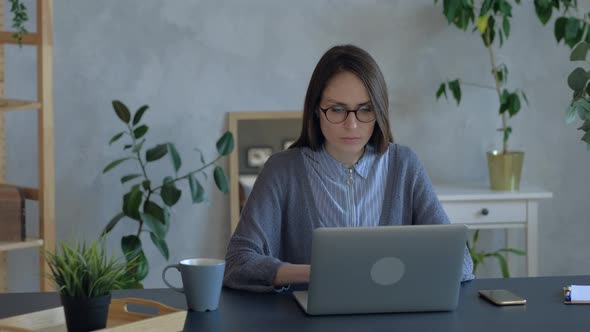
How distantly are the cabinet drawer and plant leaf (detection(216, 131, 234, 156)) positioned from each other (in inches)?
38.6

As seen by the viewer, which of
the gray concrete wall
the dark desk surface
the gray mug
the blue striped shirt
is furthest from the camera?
the gray concrete wall

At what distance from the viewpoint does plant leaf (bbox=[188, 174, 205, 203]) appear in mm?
4090

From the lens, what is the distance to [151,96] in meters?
4.36

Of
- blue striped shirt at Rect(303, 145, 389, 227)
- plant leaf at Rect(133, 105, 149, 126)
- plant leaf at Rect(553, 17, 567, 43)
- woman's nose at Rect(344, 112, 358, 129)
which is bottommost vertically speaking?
blue striped shirt at Rect(303, 145, 389, 227)

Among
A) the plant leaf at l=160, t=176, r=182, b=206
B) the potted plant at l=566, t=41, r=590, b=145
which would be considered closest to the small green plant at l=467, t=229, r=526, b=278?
the plant leaf at l=160, t=176, r=182, b=206

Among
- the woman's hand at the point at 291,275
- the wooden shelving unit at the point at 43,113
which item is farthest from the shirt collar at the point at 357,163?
the wooden shelving unit at the point at 43,113

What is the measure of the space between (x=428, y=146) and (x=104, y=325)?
2997 mm

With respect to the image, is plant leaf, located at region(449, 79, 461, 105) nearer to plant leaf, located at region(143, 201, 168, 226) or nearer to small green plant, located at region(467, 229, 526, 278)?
small green plant, located at region(467, 229, 526, 278)

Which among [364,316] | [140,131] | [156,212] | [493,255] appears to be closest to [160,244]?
[156,212]

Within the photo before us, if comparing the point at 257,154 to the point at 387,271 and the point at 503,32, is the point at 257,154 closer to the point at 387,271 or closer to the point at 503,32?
the point at 503,32

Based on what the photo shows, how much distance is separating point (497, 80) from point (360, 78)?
1.97 meters

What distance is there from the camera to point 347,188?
8.66 feet

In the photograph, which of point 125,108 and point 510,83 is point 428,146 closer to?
point 510,83

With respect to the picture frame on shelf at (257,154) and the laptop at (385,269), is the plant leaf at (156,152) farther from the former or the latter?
the laptop at (385,269)
